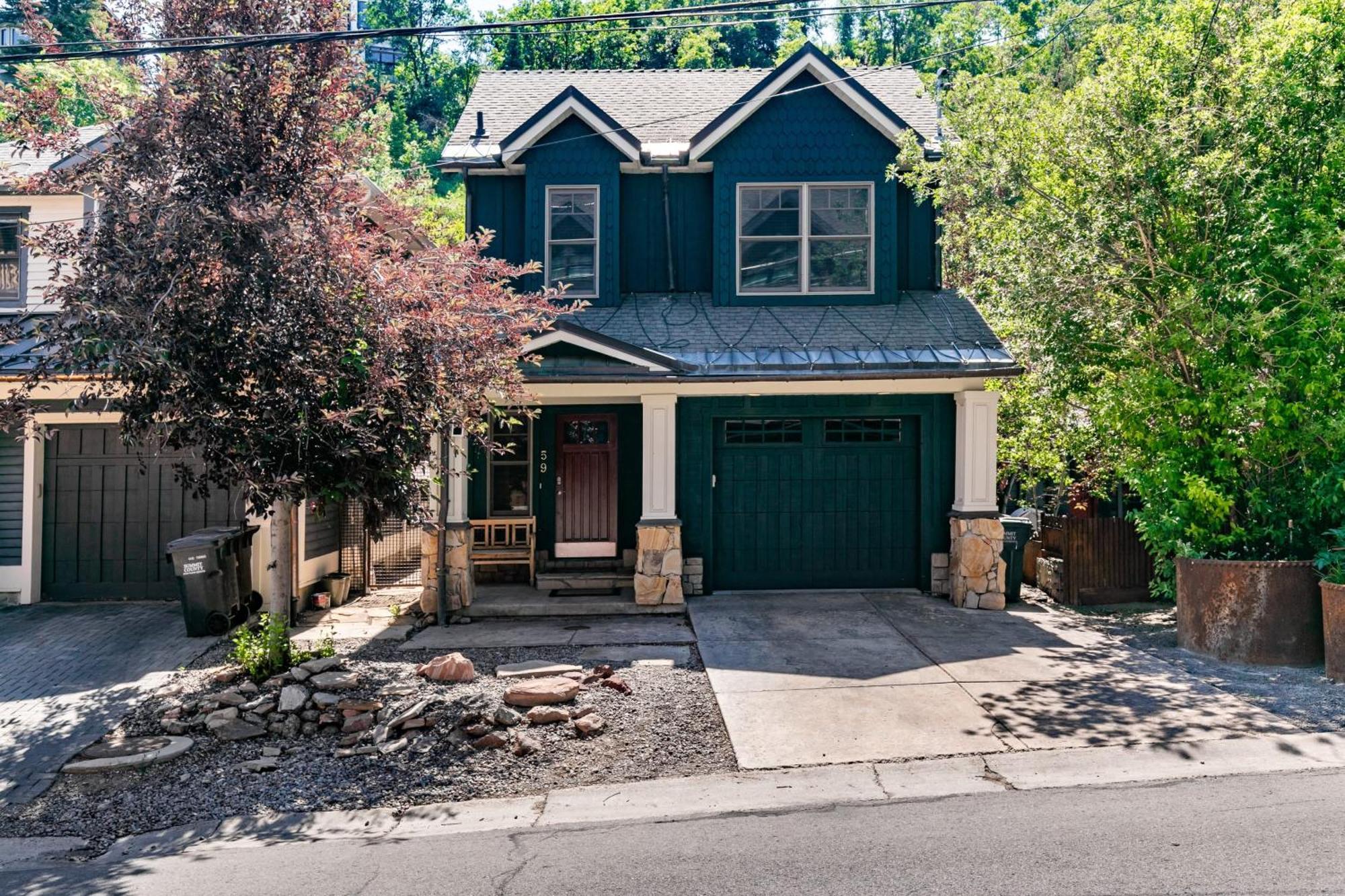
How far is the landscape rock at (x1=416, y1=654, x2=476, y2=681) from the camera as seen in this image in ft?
26.1

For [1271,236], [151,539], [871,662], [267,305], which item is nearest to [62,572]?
[151,539]

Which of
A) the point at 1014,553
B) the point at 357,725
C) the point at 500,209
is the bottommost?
the point at 357,725

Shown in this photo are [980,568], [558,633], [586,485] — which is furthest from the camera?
[586,485]

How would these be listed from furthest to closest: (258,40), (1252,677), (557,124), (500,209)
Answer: (500,209) < (557,124) < (1252,677) < (258,40)

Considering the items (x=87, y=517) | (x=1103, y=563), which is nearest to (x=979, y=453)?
(x=1103, y=563)

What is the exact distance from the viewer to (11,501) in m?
11.8

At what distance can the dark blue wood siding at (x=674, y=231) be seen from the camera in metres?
13.2

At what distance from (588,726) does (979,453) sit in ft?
22.4

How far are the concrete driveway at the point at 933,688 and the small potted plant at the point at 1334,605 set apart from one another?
113 centimetres

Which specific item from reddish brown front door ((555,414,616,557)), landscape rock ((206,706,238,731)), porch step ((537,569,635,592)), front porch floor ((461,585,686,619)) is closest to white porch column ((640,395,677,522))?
front porch floor ((461,585,686,619))

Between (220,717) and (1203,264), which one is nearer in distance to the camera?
(220,717)

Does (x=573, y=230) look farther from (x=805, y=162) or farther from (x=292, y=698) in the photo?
(x=292, y=698)

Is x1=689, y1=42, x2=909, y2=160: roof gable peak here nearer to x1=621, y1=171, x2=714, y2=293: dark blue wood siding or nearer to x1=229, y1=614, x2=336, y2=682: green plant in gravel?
x1=621, y1=171, x2=714, y2=293: dark blue wood siding

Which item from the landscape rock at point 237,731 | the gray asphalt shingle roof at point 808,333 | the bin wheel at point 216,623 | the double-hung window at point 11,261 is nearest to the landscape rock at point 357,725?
the landscape rock at point 237,731
